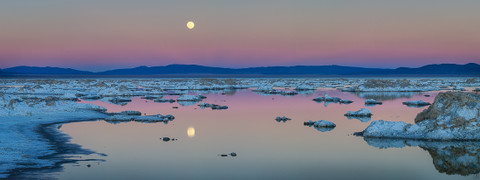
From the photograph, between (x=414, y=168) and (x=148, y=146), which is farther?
(x=148, y=146)

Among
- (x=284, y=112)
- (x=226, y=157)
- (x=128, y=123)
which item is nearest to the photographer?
(x=226, y=157)

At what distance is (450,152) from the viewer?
462 inches

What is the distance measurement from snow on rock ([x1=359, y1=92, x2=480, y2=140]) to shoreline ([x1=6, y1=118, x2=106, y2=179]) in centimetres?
878

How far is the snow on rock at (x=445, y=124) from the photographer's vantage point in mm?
13203

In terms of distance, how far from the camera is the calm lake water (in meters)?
9.57

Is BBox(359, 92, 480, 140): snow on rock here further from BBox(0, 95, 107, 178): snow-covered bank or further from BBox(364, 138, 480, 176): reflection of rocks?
BBox(0, 95, 107, 178): snow-covered bank

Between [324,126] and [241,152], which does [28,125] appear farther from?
[324,126]

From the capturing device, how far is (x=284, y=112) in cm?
2227

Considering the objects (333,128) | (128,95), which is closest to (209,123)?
(333,128)

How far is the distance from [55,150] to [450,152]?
10.5 m

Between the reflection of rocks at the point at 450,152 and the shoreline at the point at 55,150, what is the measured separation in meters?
8.34

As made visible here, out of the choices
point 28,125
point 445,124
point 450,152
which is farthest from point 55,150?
point 445,124

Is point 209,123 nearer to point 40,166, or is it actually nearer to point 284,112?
point 284,112

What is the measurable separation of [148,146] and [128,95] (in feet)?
77.6
